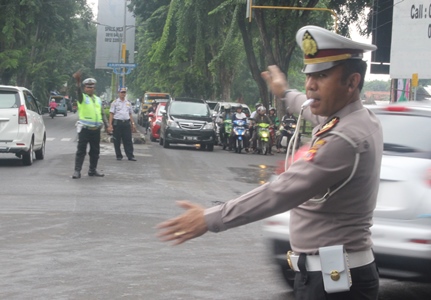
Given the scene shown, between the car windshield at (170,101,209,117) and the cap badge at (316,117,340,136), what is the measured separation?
2653 cm

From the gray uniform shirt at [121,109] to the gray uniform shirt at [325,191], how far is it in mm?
18107

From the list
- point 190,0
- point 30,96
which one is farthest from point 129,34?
point 30,96

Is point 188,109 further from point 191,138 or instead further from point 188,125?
point 191,138

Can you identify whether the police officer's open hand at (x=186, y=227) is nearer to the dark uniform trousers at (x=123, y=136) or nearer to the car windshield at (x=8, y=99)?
the car windshield at (x=8, y=99)

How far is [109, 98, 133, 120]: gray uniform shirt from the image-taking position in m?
21.3

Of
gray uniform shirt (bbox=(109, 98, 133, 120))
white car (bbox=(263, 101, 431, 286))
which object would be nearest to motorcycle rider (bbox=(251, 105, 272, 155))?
gray uniform shirt (bbox=(109, 98, 133, 120))

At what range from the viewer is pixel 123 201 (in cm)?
1324

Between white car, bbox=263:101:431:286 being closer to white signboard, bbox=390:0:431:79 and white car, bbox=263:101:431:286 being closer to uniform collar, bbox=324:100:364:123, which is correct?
uniform collar, bbox=324:100:364:123

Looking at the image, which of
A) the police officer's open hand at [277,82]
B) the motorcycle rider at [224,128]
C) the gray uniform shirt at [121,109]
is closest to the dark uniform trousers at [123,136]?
the gray uniform shirt at [121,109]

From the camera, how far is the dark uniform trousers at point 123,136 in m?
21.2

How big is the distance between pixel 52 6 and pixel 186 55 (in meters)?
11.0

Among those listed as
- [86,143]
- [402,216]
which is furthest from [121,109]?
[402,216]

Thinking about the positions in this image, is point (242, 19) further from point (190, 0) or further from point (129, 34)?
point (129, 34)

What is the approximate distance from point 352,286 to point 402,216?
3.46m
